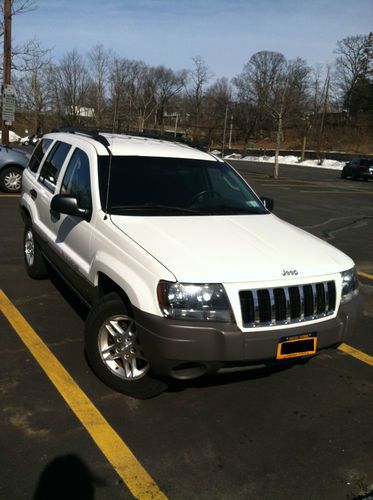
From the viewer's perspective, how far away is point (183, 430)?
125 inches

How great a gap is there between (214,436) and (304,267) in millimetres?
1219

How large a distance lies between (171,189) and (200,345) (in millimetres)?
1783

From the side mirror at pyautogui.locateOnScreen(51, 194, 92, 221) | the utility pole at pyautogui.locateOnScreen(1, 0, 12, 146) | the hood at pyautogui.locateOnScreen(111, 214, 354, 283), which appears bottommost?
the hood at pyautogui.locateOnScreen(111, 214, 354, 283)

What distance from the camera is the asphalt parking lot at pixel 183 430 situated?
106 inches

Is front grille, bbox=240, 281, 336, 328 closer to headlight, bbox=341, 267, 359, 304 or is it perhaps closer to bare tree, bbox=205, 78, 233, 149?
headlight, bbox=341, 267, 359, 304

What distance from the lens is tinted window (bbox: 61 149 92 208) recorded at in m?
4.23

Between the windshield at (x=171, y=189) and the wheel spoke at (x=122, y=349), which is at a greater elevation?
the windshield at (x=171, y=189)

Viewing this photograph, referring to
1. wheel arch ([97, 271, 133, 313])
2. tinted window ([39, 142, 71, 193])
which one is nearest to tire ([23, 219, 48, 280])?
tinted window ([39, 142, 71, 193])

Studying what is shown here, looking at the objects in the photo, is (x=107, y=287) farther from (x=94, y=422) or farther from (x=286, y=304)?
(x=286, y=304)

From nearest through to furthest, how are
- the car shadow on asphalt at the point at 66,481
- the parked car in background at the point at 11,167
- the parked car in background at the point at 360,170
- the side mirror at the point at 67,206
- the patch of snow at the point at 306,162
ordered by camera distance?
1. the car shadow on asphalt at the point at 66,481
2. the side mirror at the point at 67,206
3. the parked car in background at the point at 11,167
4. the parked car in background at the point at 360,170
5. the patch of snow at the point at 306,162

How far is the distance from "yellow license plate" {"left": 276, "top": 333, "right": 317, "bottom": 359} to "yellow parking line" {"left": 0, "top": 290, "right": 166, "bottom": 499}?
107 cm

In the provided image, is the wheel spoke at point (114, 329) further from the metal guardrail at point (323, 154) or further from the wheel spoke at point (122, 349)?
the metal guardrail at point (323, 154)

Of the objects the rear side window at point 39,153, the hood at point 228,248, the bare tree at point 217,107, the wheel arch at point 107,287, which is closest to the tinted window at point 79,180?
the hood at point 228,248

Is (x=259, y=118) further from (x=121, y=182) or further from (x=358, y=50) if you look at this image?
(x=121, y=182)
